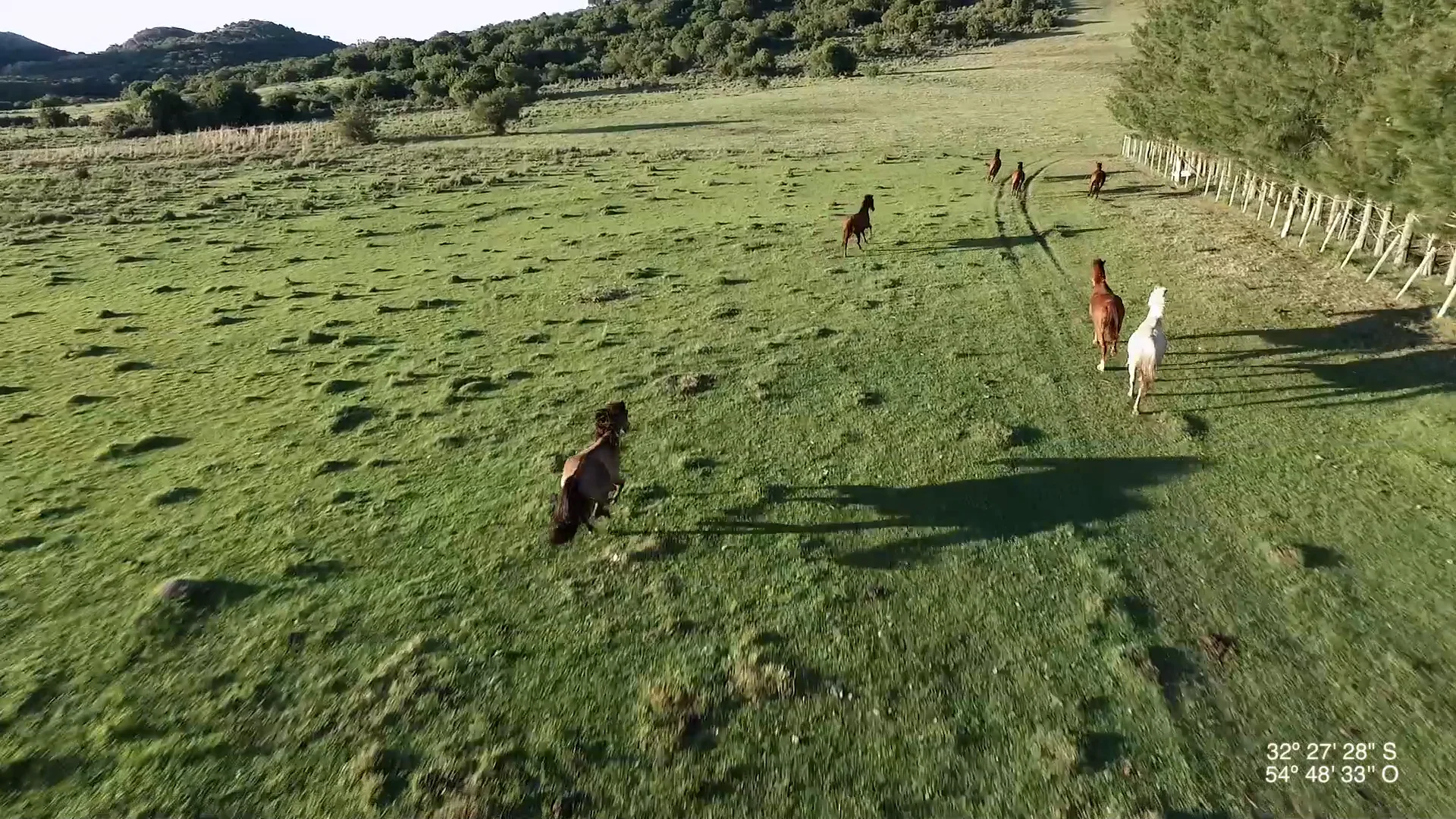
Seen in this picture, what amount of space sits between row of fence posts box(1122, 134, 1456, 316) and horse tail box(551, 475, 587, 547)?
18.0 metres

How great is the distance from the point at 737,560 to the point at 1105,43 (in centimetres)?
11243

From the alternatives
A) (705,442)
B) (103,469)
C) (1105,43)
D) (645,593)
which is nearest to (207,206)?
(103,469)

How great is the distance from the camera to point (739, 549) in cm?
890

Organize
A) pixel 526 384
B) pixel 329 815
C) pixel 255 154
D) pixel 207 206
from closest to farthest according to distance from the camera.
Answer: pixel 329 815 → pixel 526 384 → pixel 207 206 → pixel 255 154

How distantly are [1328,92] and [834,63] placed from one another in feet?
274

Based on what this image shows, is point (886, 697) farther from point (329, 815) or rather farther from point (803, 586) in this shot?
point (329, 815)

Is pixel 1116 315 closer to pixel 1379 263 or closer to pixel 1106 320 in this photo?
pixel 1106 320

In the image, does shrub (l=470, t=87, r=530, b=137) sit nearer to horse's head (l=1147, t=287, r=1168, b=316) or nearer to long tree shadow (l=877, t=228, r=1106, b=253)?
long tree shadow (l=877, t=228, r=1106, b=253)

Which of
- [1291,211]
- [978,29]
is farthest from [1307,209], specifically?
[978,29]

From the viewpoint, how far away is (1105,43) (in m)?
95.5

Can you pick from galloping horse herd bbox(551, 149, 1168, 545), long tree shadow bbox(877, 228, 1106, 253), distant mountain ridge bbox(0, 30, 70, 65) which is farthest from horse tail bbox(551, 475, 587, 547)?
distant mountain ridge bbox(0, 30, 70, 65)

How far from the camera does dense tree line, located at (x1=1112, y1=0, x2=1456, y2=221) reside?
13953 mm

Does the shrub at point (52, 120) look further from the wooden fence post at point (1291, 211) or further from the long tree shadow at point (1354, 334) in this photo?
the wooden fence post at point (1291, 211)

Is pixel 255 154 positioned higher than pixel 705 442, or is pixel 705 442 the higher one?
pixel 255 154
